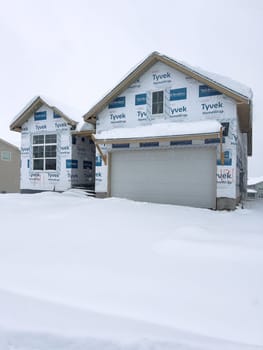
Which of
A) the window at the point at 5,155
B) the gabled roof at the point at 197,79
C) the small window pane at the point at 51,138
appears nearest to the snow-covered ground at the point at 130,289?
the gabled roof at the point at 197,79

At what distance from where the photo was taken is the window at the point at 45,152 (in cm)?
1542

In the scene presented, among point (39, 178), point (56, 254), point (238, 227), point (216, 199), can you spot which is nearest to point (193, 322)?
point (56, 254)

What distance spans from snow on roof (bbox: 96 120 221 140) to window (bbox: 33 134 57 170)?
14.2ft

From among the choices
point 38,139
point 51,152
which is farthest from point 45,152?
point 38,139

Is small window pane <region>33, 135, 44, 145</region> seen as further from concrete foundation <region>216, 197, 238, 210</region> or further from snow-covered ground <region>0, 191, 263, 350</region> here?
concrete foundation <region>216, 197, 238, 210</region>

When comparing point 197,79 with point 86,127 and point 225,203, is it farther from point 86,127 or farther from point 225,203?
point 86,127

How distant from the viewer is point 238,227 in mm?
7117

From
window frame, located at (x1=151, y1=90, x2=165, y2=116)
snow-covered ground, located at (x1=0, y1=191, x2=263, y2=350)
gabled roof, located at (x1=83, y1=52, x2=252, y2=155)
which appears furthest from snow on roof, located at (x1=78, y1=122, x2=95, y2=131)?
snow-covered ground, located at (x1=0, y1=191, x2=263, y2=350)

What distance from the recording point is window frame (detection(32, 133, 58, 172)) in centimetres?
1541

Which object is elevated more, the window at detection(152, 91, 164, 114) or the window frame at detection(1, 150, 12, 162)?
the window at detection(152, 91, 164, 114)

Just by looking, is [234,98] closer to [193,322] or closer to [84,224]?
[84,224]

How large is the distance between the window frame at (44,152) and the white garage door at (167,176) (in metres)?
4.47

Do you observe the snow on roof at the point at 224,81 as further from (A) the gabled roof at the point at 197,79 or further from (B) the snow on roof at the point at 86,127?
(B) the snow on roof at the point at 86,127

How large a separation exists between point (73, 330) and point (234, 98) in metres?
10.4
